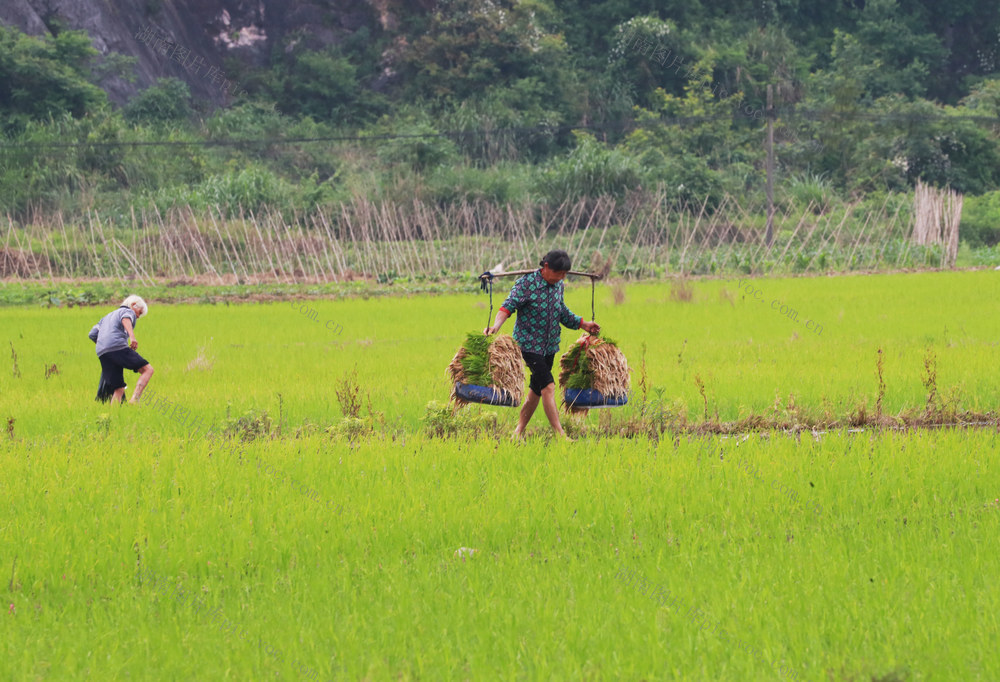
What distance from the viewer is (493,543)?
15.8 feet

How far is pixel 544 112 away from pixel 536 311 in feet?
113

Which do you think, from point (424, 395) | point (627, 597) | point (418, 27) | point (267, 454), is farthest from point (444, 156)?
point (627, 597)

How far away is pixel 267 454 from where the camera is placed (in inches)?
243

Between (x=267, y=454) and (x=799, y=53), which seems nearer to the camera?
(x=267, y=454)

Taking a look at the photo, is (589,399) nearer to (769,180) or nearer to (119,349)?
(119,349)

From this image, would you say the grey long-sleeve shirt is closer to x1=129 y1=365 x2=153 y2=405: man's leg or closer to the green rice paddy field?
x1=129 y1=365 x2=153 y2=405: man's leg

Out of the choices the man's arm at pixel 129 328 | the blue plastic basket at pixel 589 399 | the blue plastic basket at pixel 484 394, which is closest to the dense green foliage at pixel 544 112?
the man's arm at pixel 129 328

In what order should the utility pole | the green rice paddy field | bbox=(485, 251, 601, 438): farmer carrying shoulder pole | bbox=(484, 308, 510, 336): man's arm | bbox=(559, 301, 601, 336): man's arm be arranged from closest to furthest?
1. the green rice paddy field
2. bbox=(484, 308, 510, 336): man's arm
3. bbox=(485, 251, 601, 438): farmer carrying shoulder pole
4. bbox=(559, 301, 601, 336): man's arm
5. the utility pole

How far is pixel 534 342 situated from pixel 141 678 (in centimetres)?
388

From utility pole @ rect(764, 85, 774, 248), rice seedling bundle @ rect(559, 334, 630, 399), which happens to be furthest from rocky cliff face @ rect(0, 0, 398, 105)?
rice seedling bundle @ rect(559, 334, 630, 399)

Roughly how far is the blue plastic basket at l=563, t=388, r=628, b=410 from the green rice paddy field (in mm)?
255

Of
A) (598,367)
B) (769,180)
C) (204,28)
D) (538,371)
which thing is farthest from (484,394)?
(204,28)

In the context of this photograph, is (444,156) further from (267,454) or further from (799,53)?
(267,454)

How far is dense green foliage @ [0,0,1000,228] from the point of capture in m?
34.0
